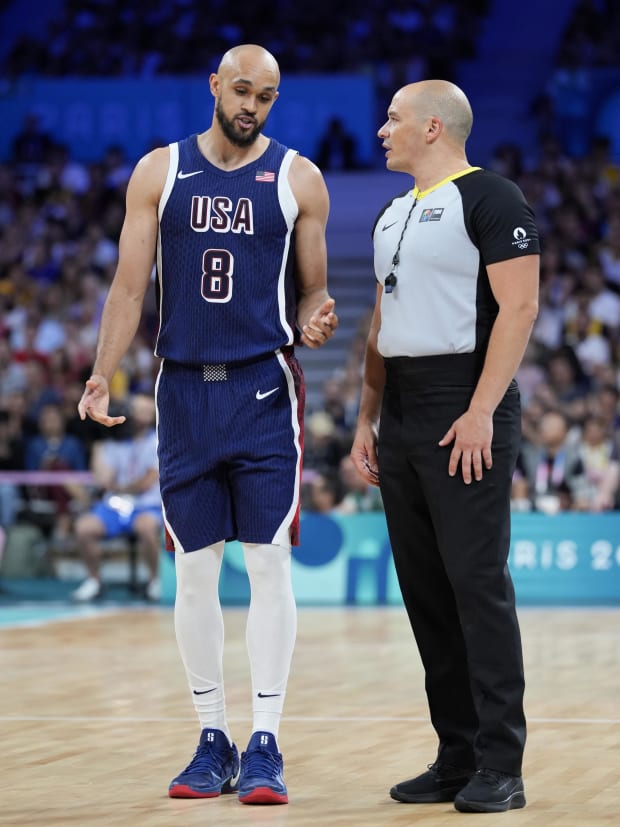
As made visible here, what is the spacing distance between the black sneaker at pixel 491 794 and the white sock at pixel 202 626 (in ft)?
2.92

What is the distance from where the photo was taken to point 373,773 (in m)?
5.18

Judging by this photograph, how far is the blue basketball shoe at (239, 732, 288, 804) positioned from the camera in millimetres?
4641

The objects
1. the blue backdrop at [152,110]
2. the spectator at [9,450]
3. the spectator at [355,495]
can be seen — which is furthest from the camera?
the blue backdrop at [152,110]

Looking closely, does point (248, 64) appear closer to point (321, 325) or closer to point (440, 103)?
point (440, 103)

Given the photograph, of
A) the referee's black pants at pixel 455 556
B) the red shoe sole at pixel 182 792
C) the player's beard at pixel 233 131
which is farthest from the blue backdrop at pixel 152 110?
the red shoe sole at pixel 182 792

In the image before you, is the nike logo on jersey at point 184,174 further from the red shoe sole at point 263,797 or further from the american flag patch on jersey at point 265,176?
the red shoe sole at point 263,797

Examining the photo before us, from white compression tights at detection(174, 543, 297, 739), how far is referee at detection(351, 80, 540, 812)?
0.40m

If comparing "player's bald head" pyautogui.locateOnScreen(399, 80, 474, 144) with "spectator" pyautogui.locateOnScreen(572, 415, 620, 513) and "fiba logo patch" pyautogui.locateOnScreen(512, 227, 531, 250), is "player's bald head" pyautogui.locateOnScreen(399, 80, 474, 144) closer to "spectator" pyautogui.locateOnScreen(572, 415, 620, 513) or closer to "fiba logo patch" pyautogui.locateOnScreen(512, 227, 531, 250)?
"fiba logo patch" pyautogui.locateOnScreen(512, 227, 531, 250)

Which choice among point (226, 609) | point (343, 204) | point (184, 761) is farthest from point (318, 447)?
point (184, 761)

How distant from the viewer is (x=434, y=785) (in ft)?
15.6

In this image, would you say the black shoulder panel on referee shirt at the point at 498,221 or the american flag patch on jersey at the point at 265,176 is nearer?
the black shoulder panel on referee shirt at the point at 498,221

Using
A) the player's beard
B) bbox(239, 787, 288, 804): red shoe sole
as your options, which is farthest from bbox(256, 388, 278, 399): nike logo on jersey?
bbox(239, 787, 288, 804): red shoe sole

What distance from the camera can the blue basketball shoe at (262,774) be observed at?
4.64 metres

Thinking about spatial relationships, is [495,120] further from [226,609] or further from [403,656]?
[403,656]
